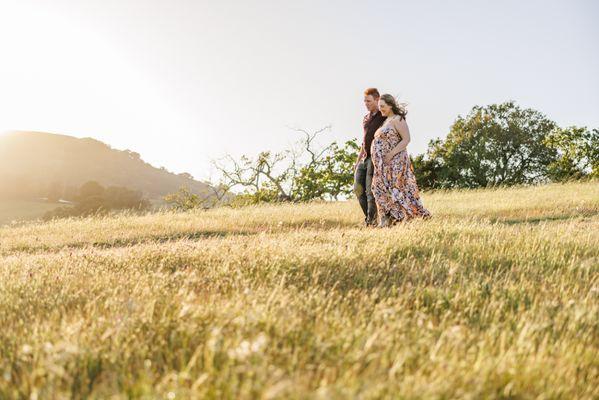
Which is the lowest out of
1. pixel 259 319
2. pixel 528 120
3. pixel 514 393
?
pixel 514 393

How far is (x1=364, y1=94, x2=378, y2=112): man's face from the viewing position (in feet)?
33.9

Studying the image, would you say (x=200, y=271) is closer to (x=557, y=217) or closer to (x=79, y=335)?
(x=79, y=335)

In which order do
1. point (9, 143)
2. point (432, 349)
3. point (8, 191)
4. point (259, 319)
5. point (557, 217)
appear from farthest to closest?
point (9, 143)
point (8, 191)
point (557, 217)
point (259, 319)
point (432, 349)

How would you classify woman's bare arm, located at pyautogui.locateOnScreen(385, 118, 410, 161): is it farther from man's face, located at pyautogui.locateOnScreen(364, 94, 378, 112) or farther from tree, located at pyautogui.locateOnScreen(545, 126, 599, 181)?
tree, located at pyautogui.locateOnScreen(545, 126, 599, 181)

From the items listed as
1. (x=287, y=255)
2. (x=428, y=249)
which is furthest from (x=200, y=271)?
(x=428, y=249)

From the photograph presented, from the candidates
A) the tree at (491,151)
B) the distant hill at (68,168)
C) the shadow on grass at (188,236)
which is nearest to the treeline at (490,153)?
the tree at (491,151)

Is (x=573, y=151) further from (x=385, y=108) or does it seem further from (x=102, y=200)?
(x=102, y=200)

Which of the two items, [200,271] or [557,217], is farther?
[557,217]

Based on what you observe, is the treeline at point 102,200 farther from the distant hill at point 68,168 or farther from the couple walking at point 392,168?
the couple walking at point 392,168

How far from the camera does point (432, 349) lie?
2.44m

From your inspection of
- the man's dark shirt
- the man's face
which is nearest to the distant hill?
the man's dark shirt

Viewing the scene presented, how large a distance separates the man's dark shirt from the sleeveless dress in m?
0.57

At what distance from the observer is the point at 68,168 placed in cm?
9712

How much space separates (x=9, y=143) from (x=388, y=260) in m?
113
